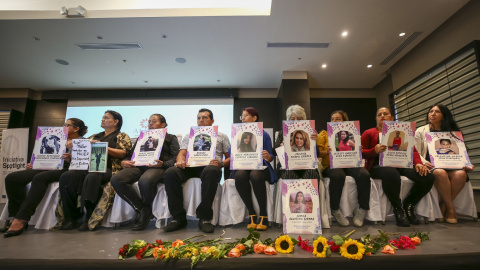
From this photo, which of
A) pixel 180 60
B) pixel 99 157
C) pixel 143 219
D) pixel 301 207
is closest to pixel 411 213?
pixel 301 207

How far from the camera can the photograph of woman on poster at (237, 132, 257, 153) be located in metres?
2.26

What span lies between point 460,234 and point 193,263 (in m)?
2.01

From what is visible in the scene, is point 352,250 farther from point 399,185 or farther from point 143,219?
point 143,219

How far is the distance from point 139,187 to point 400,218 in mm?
2406

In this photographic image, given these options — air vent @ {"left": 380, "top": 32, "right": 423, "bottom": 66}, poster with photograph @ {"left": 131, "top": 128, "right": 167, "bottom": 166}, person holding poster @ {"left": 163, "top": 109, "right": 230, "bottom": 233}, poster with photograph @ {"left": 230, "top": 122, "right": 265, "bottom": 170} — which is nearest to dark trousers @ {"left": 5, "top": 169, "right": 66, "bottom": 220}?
poster with photograph @ {"left": 131, "top": 128, "right": 167, "bottom": 166}

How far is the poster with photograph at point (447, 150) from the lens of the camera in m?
2.42

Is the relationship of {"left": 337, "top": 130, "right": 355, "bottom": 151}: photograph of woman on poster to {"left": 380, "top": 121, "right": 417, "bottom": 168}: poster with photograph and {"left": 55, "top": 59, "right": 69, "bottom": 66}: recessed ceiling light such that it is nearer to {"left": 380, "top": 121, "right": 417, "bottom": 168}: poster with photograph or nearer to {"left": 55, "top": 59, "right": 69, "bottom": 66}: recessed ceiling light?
{"left": 380, "top": 121, "right": 417, "bottom": 168}: poster with photograph

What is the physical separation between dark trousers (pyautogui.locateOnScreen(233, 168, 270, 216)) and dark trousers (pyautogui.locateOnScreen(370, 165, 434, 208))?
1.14 meters

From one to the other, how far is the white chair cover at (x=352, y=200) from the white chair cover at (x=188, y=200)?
105 centimetres

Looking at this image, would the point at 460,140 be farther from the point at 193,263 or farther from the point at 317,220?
the point at 193,263

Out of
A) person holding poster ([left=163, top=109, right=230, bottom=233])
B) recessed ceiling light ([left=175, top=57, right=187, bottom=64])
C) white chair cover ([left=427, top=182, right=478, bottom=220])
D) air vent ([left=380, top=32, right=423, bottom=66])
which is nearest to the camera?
person holding poster ([left=163, top=109, right=230, bottom=233])

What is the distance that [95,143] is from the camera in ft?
8.01

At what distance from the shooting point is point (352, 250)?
52.3 inches

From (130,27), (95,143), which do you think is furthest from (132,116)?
(95,143)
